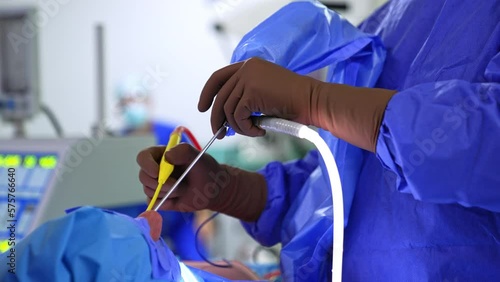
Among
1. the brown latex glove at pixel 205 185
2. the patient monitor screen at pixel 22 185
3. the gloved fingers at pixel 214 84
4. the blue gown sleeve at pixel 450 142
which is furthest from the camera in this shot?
the patient monitor screen at pixel 22 185

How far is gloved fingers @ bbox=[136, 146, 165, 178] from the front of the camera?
66 centimetres

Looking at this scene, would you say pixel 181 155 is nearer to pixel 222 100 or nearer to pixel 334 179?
pixel 222 100

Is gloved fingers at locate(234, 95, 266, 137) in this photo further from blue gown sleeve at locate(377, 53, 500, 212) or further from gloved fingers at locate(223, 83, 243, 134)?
blue gown sleeve at locate(377, 53, 500, 212)

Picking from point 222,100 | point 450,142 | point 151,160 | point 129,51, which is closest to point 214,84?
point 222,100

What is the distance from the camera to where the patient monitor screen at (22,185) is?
3.24ft

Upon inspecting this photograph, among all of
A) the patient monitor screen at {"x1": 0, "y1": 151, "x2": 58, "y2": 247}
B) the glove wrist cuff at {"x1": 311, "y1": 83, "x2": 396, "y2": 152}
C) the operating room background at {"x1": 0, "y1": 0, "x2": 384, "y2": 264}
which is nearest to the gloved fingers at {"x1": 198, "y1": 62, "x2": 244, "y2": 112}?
the glove wrist cuff at {"x1": 311, "y1": 83, "x2": 396, "y2": 152}

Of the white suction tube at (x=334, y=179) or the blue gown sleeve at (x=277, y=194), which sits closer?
the white suction tube at (x=334, y=179)

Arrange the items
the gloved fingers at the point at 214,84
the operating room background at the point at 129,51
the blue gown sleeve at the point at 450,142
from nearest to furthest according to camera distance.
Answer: the blue gown sleeve at the point at 450,142
the gloved fingers at the point at 214,84
the operating room background at the point at 129,51

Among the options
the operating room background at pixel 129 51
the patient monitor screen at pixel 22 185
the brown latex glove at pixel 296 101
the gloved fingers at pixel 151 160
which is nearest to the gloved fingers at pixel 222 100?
the brown latex glove at pixel 296 101

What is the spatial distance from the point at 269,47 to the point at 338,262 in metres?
0.25

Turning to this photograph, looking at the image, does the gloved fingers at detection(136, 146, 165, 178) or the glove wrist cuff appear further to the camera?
the gloved fingers at detection(136, 146, 165, 178)

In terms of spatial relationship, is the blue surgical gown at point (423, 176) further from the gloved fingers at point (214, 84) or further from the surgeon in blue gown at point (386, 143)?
the gloved fingers at point (214, 84)

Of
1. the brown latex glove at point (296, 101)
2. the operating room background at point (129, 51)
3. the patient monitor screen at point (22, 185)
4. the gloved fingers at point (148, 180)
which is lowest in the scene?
the operating room background at point (129, 51)

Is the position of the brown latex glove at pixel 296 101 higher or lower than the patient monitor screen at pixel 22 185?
higher
